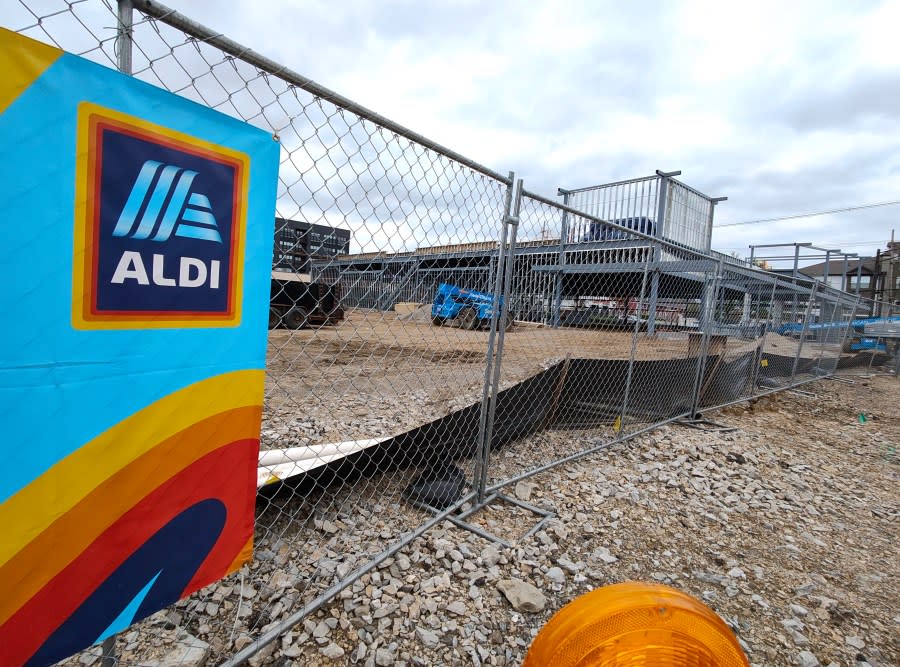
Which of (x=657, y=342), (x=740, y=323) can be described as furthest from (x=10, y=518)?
(x=740, y=323)

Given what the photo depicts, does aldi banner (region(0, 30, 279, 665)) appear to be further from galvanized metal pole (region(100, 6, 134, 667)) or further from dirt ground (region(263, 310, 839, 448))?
dirt ground (region(263, 310, 839, 448))

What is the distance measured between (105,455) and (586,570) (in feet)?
7.38

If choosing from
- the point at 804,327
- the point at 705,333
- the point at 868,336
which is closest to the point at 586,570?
the point at 705,333

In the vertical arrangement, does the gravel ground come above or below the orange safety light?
below

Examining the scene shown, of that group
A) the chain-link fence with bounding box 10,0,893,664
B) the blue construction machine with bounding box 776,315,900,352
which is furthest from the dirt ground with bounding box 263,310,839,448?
the blue construction machine with bounding box 776,315,900,352

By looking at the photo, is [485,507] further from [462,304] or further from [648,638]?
[648,638]

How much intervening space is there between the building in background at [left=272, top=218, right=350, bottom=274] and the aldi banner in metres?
0.31

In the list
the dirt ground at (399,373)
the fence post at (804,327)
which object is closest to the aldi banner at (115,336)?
the dirt ground at (399,373)

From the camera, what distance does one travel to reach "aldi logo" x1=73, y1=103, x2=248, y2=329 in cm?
99

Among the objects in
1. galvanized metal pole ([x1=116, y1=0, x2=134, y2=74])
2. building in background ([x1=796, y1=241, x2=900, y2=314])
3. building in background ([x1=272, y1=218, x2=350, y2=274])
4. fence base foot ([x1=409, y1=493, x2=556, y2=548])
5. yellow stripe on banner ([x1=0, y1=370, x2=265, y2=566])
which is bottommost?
fence base foot ([x1=409, y1=493, x2=556, y2=548])

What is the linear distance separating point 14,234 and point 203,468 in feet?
2.47

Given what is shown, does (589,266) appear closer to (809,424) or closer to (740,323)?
(740,323)

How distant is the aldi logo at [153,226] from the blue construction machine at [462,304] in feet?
5.59

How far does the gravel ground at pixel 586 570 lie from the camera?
1800 mm
